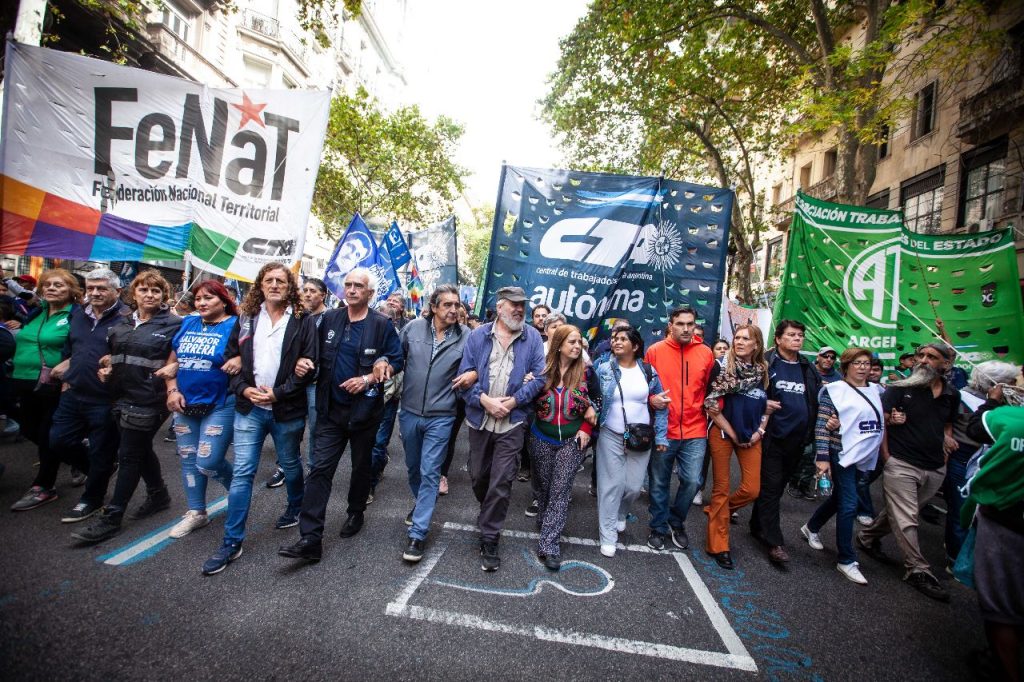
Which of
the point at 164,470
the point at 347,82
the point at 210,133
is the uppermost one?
the point at 347,82

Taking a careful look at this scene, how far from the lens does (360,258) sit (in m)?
7.80

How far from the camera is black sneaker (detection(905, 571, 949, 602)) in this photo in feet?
10.8

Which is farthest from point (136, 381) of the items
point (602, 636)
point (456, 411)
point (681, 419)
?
point (681, 419)

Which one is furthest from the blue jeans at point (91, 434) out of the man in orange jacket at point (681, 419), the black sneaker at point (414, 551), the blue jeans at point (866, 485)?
the blue jeans at point (866, 485)

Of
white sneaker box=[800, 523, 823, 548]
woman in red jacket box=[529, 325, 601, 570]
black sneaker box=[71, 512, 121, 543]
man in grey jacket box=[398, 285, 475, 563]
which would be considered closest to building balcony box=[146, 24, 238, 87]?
black sneaker box=[71, 512, 121, 543]

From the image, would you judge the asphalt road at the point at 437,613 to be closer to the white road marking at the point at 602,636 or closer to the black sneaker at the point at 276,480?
the white road marking at the point at 602,636

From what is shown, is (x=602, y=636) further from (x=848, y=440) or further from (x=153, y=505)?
(x=153, y=505)

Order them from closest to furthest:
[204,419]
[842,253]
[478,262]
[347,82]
A: [204,419] < [842,253] < [347,82] < [478,262]

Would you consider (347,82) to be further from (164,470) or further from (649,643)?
(649,643)

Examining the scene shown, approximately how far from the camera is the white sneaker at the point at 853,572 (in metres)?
3.45

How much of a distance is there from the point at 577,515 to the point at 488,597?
1.79 metres

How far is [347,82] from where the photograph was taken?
32469 millimetres

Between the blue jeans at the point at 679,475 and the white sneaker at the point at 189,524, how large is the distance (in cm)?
363

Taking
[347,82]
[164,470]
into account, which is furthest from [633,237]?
[347,82]
